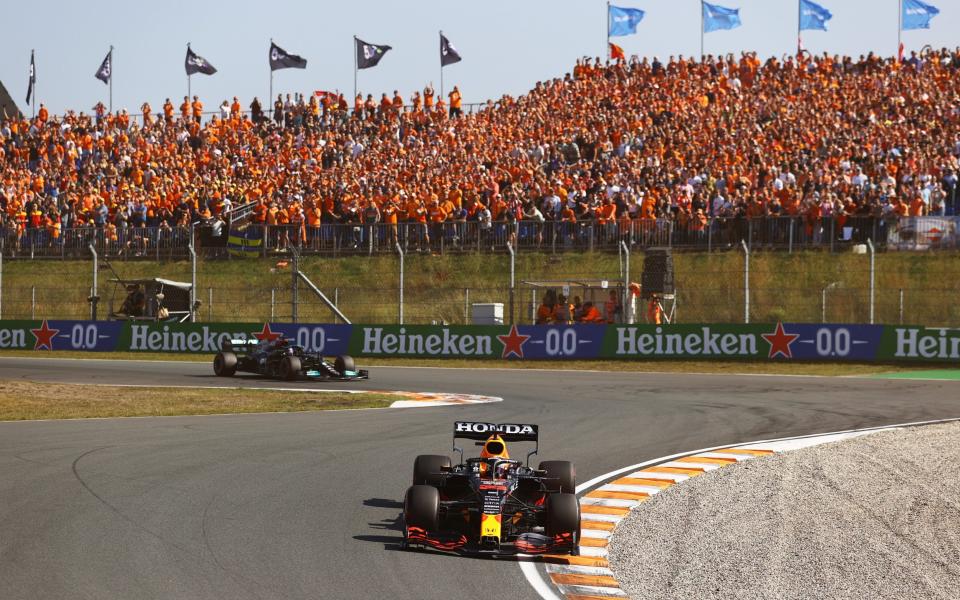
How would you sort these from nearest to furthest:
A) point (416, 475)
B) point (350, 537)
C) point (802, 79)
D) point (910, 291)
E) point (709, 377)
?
point (350, 537)
point (416, 475)
point (709, 377)
point (910, 291)
point (802, 79)

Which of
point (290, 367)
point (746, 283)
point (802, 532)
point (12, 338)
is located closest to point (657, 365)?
point (746, 283)

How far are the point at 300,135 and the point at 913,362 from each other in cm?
2268

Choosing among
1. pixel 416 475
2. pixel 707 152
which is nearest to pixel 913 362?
pixel 707 152

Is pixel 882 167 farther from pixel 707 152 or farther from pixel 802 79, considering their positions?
pixel 802 79

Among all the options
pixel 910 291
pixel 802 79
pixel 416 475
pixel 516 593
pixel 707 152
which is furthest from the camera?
pixel 802 79

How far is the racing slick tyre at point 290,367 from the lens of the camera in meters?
24.9

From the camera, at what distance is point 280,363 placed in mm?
25391

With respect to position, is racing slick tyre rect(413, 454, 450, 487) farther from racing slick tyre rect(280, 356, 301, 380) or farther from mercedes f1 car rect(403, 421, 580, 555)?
racing slick tyre rect(280, 356, 301, 380)

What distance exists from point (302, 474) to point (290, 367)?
13420 mm

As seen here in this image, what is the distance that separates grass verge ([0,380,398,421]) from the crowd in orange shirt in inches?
467

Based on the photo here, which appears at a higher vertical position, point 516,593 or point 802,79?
point 802,79

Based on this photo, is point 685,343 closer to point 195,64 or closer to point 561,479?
point 561,479

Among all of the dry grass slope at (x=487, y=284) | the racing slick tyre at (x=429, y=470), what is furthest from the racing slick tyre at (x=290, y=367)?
the racing slick tyre at (x=429, y=470)

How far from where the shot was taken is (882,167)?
29547mm
